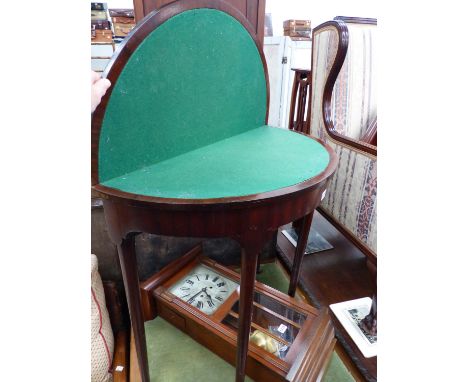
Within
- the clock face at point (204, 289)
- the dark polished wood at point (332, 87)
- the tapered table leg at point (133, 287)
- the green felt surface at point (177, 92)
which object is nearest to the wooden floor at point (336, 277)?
the clock face at point (204, 289)

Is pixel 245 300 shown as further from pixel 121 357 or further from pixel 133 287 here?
pixel 121 357

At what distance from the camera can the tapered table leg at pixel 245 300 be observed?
645 millimetres

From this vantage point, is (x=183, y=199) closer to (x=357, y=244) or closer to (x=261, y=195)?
(x=261, y=195)

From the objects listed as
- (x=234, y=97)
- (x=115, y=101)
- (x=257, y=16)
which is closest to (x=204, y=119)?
(x=234, y=97)

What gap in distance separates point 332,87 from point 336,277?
0.84m

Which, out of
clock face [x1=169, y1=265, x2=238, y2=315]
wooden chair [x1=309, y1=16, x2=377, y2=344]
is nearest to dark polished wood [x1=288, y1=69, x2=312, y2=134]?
wooden chair [x1=309, y1=16, x2=377, y2=344]

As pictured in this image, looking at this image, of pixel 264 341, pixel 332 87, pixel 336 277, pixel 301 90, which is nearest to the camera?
pixel 264 341

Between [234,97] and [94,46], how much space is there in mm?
2536

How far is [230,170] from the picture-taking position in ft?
2.20

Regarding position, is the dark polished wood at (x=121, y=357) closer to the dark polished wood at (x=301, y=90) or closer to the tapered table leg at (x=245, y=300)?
the tapered table leg at (x=245, y=300)

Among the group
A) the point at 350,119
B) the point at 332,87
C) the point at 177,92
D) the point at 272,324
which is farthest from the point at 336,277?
the point at 177,92

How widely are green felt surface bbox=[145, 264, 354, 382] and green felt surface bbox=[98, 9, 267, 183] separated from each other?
2.22 feet

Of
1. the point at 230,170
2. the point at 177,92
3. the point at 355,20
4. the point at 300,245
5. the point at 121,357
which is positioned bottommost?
the point at 121,357

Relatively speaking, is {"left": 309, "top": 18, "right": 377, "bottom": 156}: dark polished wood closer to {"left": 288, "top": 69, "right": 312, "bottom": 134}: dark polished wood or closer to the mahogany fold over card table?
{"left": 288, "top": 69, "right": 312, "bottom": 134}: dark polished wood
